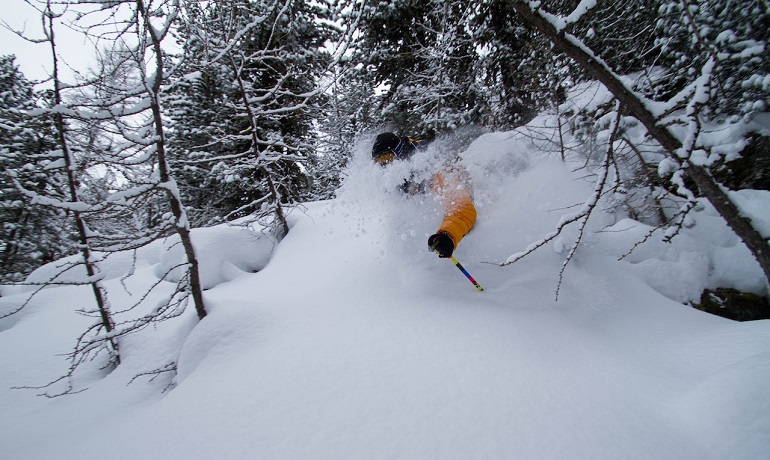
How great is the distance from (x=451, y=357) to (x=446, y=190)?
87.2 inches

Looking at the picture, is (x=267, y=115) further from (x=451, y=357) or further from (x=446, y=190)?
(x=451, y=357)

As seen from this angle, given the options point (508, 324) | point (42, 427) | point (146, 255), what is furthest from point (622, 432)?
point (146, 255)

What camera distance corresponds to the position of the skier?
3145 mm

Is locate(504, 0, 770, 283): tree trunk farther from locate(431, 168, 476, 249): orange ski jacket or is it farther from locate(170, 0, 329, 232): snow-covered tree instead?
locate(170, 0, 329, 232): snow-covered tree

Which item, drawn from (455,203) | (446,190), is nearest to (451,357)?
(455,203)

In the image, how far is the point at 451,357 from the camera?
2.48 metres

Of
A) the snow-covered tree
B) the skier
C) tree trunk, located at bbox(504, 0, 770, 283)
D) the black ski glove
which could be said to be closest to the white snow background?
tree trunk, located at bbox(504, 0, 770, 283)

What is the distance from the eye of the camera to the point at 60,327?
203 inches

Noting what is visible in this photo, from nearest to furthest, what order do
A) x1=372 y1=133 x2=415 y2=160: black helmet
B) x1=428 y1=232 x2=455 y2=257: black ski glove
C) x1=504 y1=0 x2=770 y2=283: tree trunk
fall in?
x1=504 y1=0 x2=770 y2=283: tree trunk < x1=428 y1=232 x2=455 y2=257: black ski glove < x1=372 y1=133 x2=415 y2=160: black helmet

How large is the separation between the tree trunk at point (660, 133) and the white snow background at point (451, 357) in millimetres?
124

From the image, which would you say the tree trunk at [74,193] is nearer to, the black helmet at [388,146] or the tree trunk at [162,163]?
the tree trunk at [162,163]

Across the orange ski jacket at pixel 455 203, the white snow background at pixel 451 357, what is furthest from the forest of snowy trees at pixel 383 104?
the orange ski jacket at pixel 455 203

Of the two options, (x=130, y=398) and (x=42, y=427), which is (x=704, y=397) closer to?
(x=130, y=398)

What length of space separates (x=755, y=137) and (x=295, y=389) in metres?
6.51
